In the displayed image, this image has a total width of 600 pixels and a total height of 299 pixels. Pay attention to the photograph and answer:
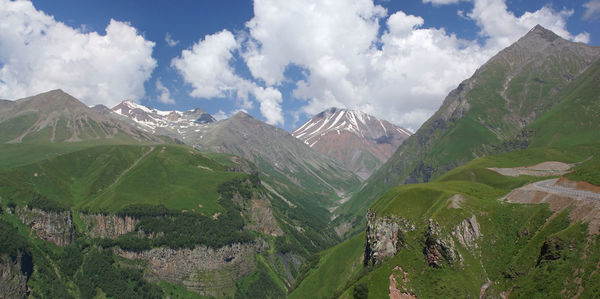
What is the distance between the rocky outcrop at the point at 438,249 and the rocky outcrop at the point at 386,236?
1130 cm

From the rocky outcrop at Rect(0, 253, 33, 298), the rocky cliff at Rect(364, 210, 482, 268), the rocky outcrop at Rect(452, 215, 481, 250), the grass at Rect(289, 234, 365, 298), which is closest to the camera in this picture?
the rocky cliff at Rect(364, 210, 482, 268)

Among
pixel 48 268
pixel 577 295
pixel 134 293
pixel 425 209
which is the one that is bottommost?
pixel 134 293

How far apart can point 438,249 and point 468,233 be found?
9.76m

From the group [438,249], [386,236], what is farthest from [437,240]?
[386,236]

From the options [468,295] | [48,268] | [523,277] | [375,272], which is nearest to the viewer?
[523,277]

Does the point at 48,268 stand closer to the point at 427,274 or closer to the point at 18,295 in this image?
the point at 18,295

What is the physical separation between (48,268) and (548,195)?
22608 cm

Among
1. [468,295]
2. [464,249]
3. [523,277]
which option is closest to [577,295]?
[523,277]

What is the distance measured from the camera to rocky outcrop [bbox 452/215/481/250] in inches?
4065

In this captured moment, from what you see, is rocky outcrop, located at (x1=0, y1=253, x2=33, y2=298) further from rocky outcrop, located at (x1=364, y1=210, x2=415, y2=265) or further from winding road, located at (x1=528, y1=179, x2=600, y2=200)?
winding road, located at (x1=528, y1=179, x2=600, y2=200)

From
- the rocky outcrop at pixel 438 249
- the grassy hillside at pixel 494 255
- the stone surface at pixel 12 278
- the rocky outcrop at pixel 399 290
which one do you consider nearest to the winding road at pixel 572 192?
the grassy hillside at pixel 494 255

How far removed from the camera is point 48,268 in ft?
641

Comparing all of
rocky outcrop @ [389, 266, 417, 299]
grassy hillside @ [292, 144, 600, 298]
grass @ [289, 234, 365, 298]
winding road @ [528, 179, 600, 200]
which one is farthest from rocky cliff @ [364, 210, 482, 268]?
grass @ [289, 234, 365, 298]

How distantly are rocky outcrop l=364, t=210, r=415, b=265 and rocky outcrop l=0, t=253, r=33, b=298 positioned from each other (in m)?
163
